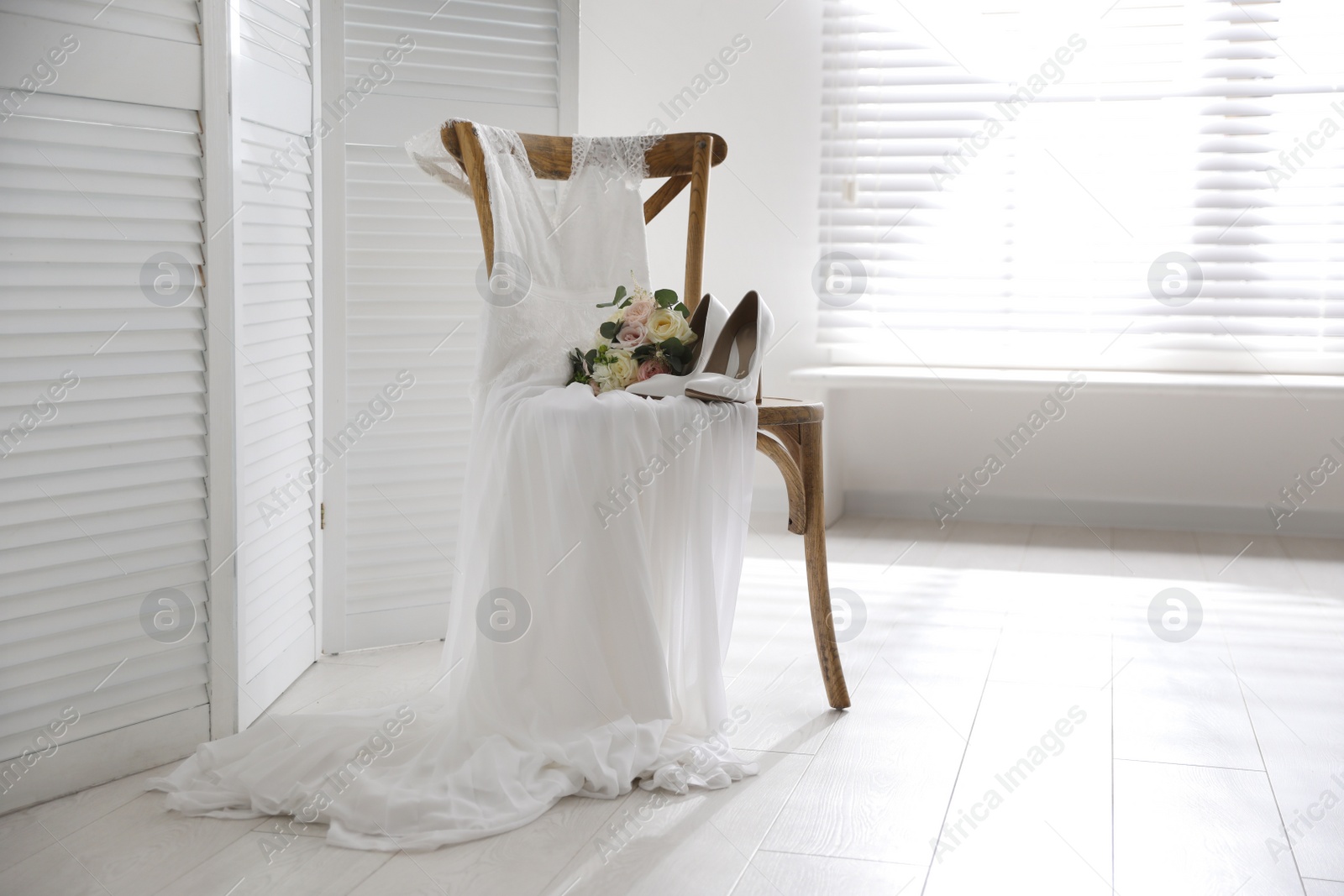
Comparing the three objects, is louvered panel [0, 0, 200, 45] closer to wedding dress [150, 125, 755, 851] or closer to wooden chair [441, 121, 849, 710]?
wooden chair [441, 121, 849, 710]

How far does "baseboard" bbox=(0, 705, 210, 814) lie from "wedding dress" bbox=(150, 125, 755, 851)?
0.09 meters

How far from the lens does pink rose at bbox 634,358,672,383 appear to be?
1.67 metres

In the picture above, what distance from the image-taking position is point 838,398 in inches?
140

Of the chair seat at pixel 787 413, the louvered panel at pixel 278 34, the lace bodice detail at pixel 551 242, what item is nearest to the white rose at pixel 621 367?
the lace bodice detail at pixel 551 242

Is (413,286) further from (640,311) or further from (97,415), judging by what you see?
(97,415)

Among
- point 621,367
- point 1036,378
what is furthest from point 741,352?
point 1036,378

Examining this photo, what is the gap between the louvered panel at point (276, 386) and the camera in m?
1.74

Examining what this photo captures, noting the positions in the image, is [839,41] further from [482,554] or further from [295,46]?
[482,554]

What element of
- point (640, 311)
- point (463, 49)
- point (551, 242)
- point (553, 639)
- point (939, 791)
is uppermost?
point (463, 49)

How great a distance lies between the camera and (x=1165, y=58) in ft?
10.9

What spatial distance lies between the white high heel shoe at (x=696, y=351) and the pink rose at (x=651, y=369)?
0.5 inches

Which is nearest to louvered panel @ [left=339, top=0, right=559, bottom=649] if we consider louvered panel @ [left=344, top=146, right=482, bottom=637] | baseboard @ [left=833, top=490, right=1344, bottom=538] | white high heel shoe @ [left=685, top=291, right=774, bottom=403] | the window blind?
louvered panel @ [left=344, top=146, right=482, bottom=637]

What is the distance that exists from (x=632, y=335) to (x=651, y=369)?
2.5 inches

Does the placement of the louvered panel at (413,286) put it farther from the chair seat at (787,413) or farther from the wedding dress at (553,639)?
the chair seat at (787,413)
